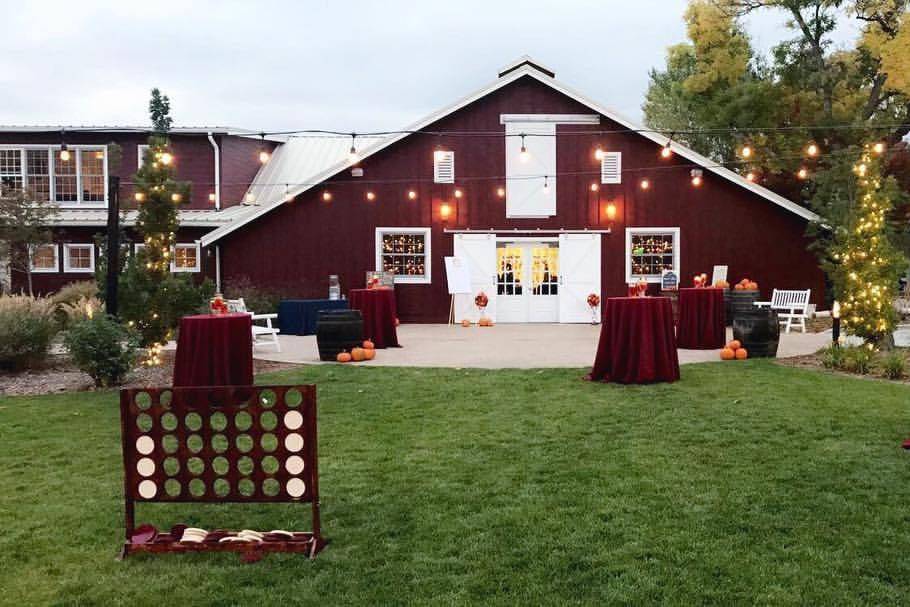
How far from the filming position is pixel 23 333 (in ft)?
33.1

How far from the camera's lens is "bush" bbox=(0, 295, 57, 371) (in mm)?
9992

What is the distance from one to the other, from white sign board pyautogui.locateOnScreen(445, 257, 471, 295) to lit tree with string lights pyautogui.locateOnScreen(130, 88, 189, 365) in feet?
25.4

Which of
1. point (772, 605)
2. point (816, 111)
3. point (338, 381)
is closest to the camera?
point (772, 605)

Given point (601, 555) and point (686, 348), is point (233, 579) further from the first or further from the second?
point (686, 348)

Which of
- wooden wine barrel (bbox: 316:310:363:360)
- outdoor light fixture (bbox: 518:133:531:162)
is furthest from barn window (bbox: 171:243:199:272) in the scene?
wooden wine barrel (bbox: 316:310:363:360)

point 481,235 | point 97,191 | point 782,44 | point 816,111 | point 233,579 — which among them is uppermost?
point 782,44

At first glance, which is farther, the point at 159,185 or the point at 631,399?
the point at 159,185

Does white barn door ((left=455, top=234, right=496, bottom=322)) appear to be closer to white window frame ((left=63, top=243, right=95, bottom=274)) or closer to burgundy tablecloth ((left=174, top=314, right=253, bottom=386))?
white window frame ((left=63, top=243, right=95, bottom=274))

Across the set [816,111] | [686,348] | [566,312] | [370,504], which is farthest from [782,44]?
[370,504]

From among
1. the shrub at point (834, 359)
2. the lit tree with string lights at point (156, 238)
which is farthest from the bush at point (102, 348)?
the shrub at point (834, 359)

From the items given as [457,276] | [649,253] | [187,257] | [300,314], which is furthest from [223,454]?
[187,257]

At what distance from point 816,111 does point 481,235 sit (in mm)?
10281

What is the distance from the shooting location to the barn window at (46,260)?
60.7 ft

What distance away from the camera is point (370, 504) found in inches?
175
